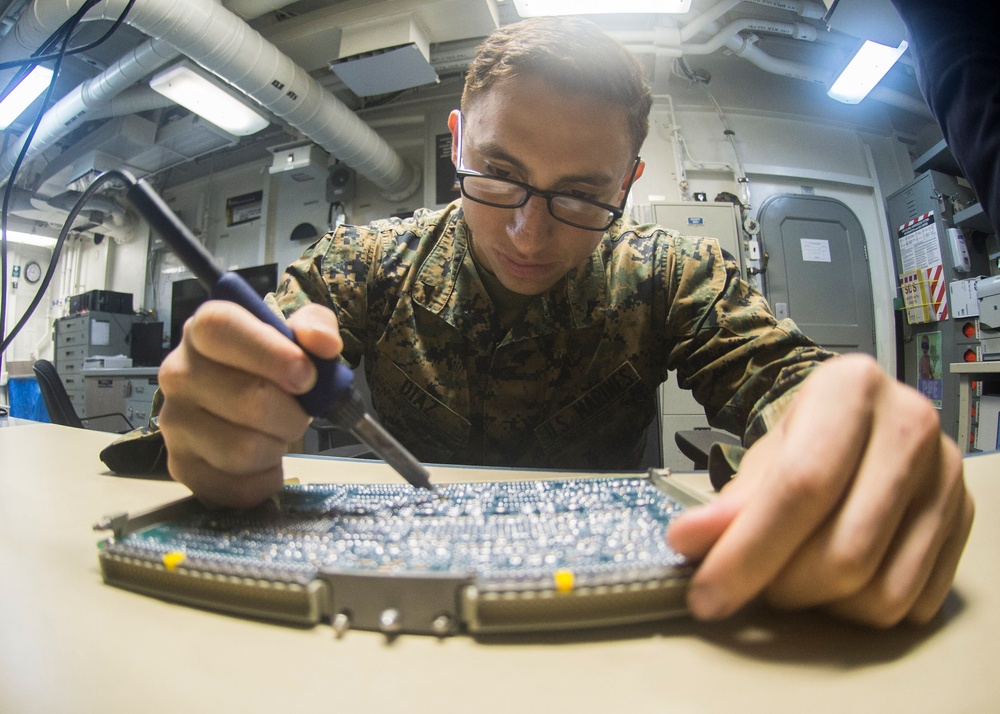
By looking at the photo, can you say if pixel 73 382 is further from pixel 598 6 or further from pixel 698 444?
pixel 698 444

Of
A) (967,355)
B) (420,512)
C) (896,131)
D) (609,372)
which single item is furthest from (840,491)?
(896,131)

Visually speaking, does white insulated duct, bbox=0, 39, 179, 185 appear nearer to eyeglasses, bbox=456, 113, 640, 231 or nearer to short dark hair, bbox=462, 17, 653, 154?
short dark hair, bbox=462, 17, 653, 154

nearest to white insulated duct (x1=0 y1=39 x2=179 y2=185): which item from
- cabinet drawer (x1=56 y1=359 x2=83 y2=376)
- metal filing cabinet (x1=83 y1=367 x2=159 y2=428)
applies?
metal filing cabinet (x1=83 y1=367 x2=159 y2=428)

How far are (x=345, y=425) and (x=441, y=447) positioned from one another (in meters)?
0.54

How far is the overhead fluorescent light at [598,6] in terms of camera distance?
200 cm

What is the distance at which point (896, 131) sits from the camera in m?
3.41

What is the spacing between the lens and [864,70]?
257cm

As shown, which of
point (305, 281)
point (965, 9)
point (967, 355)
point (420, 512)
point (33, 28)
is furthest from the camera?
point (967, 355)

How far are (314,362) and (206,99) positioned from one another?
329 cm

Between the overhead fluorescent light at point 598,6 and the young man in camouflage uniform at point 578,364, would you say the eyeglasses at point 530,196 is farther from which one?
the overhead fluorescent light at point 598,6

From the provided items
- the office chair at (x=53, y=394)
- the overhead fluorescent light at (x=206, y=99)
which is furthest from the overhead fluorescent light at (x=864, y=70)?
the office chair at (x=53, y=394)

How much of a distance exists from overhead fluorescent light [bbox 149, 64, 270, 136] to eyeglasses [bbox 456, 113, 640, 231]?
2.76 metres

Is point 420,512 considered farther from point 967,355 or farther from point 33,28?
point 967,355

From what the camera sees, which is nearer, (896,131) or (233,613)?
(233,613)
